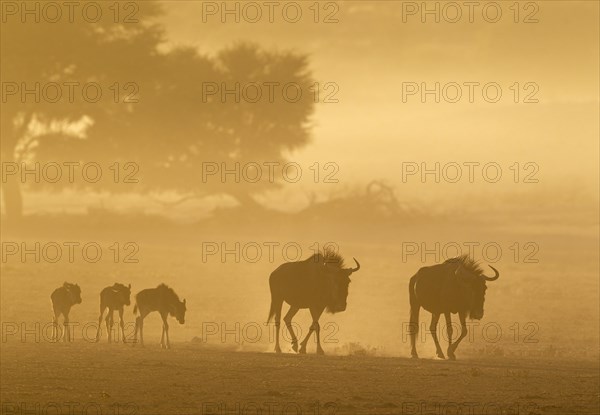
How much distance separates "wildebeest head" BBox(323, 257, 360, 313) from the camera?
2939 cm

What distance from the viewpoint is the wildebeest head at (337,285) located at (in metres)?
29.4

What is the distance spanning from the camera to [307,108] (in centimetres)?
7050

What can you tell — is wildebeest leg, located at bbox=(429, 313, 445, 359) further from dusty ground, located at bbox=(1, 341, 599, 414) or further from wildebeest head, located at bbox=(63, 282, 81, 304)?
wildebeest head, located at bbox=(63, 282, 81, 304)

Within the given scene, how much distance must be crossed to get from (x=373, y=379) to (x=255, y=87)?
4845cm

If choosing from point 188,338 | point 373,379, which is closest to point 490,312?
point 188,338

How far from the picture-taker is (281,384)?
76.7ft

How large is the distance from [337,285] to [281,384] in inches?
247

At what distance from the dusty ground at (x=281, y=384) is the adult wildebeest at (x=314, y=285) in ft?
6.34

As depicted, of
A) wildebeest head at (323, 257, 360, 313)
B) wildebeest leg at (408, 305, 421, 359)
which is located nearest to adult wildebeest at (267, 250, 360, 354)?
wildebeest head at (323, 257, 360, 313)

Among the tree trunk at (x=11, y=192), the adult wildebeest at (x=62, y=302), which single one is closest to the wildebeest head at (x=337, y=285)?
the adult wildebeest at (x=62, y=302)

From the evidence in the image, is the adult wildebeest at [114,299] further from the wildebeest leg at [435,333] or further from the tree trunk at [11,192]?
the tree trunk at [11,192]

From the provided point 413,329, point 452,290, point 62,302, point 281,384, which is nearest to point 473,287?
point 452,290

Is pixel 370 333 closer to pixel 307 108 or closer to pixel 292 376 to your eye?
pixel 292 376

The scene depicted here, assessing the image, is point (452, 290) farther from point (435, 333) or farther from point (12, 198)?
point (12, 198)
